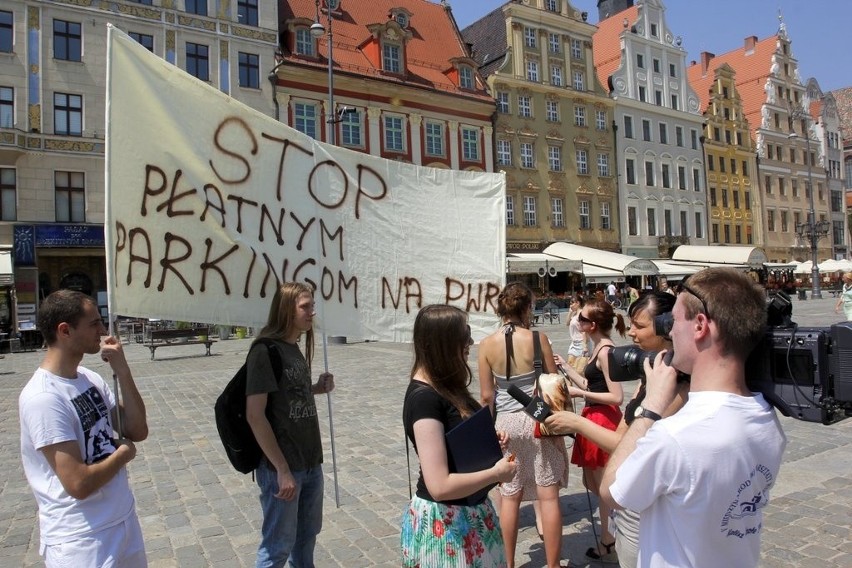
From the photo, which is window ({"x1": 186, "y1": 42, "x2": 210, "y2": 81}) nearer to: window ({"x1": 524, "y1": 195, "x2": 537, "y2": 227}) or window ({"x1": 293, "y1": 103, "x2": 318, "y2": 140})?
window ({"x1": 293, "y1": 103, "x2": 318, "y2": 140})

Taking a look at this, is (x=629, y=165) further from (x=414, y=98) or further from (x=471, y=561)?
(x=471, y=561)

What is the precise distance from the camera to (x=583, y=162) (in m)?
39.0

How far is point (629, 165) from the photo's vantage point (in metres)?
41.2

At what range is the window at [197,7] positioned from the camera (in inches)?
1052

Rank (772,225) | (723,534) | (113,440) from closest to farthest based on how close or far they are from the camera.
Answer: (723,534)
(113,440)
(772,225)

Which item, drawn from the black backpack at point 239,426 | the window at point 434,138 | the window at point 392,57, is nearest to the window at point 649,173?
the window at point 434,138

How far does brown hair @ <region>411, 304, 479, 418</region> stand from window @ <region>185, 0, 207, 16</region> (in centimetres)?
2849

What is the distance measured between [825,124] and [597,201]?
32.2 metres

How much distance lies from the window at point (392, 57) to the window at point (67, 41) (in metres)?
13.5

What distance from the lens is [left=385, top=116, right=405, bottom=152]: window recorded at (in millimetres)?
31438

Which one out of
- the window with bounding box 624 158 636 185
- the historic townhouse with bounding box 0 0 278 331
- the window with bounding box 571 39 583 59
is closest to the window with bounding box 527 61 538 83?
the window with bounding box 571 39 583 59

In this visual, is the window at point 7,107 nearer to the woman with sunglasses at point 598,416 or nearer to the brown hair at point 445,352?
the woman with sunglasses at point 598,416

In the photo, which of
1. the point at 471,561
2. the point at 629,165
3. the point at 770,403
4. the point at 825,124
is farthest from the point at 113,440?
the point at 825,124

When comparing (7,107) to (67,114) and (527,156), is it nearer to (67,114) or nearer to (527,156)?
(67,114)
